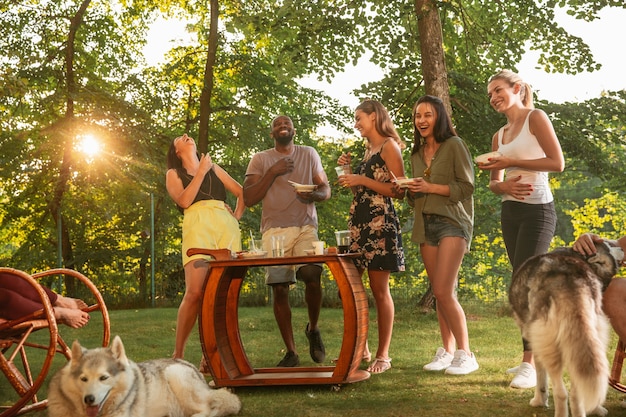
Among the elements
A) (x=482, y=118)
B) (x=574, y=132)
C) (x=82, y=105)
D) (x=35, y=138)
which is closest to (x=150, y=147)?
(x=82, y=105)

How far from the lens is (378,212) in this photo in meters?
4.88

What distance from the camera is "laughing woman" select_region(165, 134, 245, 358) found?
491cm

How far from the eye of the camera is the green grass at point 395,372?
3.77m

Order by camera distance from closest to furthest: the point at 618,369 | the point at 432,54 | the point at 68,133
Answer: the point at 618,369, the point at 432,54, the point at 68,133

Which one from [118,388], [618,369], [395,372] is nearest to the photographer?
[118,388]

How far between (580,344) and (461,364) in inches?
81.7

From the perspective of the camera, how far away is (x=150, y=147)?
15.2m

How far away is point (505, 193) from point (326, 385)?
1.65m

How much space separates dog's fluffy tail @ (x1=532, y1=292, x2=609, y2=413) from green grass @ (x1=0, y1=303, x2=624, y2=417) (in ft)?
2.42

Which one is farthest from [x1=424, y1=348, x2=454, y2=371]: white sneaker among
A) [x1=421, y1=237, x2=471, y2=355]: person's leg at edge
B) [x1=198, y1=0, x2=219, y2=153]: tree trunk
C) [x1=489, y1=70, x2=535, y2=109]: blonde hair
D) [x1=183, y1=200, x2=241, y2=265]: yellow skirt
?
[x1=198, y1=0, x2=219, y2=153]: tree trunk

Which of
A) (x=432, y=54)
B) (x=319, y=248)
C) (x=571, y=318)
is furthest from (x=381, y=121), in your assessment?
(x=432, y=54)

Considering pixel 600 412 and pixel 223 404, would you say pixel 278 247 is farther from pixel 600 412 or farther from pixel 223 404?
pixel 600 412

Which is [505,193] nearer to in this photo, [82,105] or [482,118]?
[482,118]

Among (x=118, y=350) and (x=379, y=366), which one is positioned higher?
(x=118, y=350)
